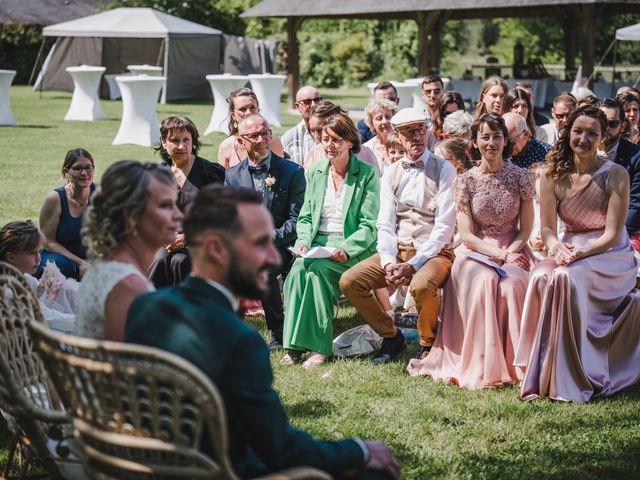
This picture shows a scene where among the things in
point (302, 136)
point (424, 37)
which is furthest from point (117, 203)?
point (424, 37)

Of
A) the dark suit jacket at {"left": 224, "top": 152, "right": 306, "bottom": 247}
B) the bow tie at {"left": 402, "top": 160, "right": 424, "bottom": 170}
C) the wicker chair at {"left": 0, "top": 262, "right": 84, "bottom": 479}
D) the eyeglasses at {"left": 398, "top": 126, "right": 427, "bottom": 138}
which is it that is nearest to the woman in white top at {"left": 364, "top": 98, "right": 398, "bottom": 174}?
the dark suit jacket at {"left": 224, "top": 152, "right": 306, "bottom": 247}

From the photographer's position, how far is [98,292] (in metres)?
3.20

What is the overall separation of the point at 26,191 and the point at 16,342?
404 inches

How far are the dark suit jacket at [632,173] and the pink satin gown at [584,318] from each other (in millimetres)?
1031

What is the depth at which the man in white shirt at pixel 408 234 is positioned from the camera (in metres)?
6.50

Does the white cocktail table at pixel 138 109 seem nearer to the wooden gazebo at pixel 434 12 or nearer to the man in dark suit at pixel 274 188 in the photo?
the wooden gazebo at pixel 434 12

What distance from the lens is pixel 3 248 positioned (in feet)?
16.8

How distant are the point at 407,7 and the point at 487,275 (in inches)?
794

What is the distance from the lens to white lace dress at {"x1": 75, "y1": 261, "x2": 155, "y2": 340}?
3180 mm

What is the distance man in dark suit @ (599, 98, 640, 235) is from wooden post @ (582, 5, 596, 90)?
53.7ft

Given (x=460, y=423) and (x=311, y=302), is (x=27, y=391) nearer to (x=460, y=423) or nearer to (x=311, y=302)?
(x=460, y=423)

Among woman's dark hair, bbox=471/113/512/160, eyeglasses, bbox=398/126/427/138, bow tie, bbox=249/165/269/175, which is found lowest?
bow tie, bbox=249/165/269/175

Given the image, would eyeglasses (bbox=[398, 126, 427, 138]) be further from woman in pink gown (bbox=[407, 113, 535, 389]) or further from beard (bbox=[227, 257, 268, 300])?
beard (bbox=[227, 257, 268, 300])

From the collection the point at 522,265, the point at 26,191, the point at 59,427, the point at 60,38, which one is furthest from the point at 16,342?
the point at 60,38
